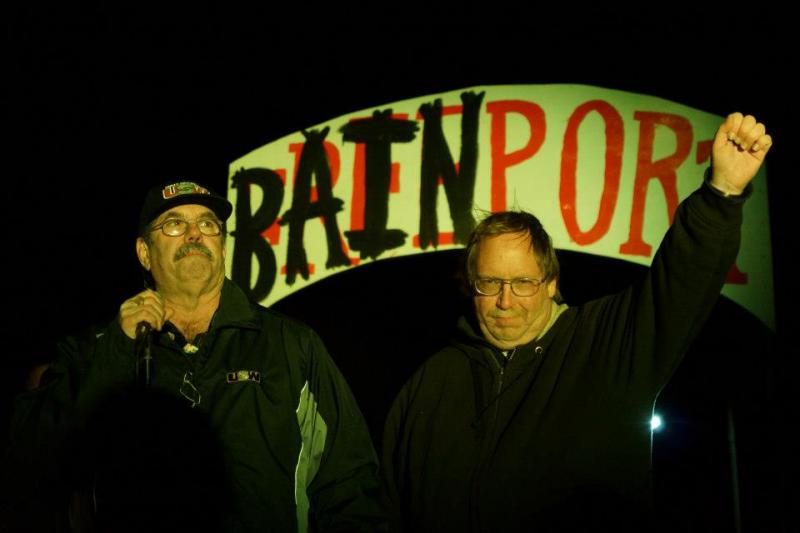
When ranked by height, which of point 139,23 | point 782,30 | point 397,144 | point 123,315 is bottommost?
point 123,315

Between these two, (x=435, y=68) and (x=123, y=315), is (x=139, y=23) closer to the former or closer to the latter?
(x=435, y=68)

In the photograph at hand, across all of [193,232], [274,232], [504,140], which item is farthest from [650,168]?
[193,232]

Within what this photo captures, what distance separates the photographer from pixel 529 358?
2.54 meters

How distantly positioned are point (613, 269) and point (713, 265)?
8.28 ft

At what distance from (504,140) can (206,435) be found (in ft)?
8.15

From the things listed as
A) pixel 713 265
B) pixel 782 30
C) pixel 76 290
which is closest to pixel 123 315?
pixel 713 265

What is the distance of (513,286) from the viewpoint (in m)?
2.56

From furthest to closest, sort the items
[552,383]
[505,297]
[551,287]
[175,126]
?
1. [175,126]
2. [551,287]
3. [505,297]
4. [552,383]

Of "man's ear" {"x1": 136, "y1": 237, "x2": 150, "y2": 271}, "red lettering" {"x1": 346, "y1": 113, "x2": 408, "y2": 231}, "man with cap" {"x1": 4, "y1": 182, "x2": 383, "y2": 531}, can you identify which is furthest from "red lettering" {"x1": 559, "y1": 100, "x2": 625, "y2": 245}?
"man's ear" {"x1": 136, "y1": 237, "x2": 150, "y2": 271}

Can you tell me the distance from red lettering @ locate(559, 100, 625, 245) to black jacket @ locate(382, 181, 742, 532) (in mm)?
1454

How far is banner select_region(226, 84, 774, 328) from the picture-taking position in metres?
3.87

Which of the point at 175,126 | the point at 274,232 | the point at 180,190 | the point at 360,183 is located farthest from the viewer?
the point at 175,126

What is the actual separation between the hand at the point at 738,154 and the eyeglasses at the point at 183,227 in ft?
6.23

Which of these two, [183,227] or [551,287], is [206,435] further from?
[551,287]
